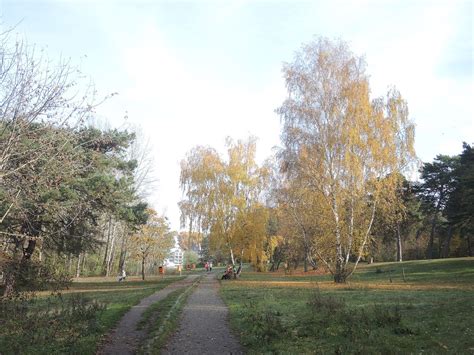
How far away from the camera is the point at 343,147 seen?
25047mm

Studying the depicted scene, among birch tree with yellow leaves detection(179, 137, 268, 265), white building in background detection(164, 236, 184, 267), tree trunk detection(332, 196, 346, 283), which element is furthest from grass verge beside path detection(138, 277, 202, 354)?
white building in background detection(164, 236, 184, 267)

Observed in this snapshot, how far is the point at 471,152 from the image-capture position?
3569cm

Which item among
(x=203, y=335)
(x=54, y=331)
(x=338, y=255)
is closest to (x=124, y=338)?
(x=54, y=331)

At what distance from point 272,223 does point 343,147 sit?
26670mm

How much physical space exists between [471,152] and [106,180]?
103 ft

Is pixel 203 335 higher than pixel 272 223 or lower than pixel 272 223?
lower

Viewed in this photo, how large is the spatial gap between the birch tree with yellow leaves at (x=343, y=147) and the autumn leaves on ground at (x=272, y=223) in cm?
9

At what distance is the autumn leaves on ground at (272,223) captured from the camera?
315 inches

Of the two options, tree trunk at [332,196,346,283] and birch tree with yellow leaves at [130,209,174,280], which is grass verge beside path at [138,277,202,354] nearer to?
tree trunk at [332,196,346,283]

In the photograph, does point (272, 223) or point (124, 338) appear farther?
point (272, 223)

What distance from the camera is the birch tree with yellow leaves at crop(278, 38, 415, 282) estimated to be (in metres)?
24.8

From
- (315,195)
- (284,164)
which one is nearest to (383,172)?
(315,195)

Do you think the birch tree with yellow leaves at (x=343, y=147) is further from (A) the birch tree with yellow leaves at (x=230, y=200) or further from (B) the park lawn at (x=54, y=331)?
(B) the park lawn at (x=54, y=331)

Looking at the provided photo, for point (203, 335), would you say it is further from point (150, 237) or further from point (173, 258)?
point (173, 258)
